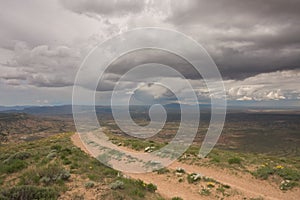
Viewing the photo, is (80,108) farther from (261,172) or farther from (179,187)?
(261,172)

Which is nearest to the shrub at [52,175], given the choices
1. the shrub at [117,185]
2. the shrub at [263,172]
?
the shrub at [117,185]

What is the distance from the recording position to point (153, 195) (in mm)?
13797

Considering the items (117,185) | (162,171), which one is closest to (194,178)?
(162,171)

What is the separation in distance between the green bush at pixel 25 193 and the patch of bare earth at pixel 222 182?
6.68 m

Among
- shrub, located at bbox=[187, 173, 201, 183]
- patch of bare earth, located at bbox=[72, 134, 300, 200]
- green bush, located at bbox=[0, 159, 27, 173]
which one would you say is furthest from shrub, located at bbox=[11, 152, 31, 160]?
shrub, located at bbox=[187, 173, 201, 183]

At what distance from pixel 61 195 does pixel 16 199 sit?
84.8 inches

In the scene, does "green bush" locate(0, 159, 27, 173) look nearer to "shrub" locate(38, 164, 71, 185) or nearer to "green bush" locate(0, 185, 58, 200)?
"shrub" locate(38, 164, 71, 185)

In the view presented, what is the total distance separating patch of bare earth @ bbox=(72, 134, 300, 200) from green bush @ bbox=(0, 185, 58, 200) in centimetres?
668

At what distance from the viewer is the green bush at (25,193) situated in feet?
35.5

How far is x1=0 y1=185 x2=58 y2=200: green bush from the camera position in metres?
10.8

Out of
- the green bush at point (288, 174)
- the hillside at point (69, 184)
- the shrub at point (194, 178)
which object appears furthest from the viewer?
the shrub at point (194, 178)

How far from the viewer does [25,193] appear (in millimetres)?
11062

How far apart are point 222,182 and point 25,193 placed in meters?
12.6

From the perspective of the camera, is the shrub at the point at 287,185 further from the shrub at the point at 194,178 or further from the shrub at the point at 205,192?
the shrub at the point at 194,178
